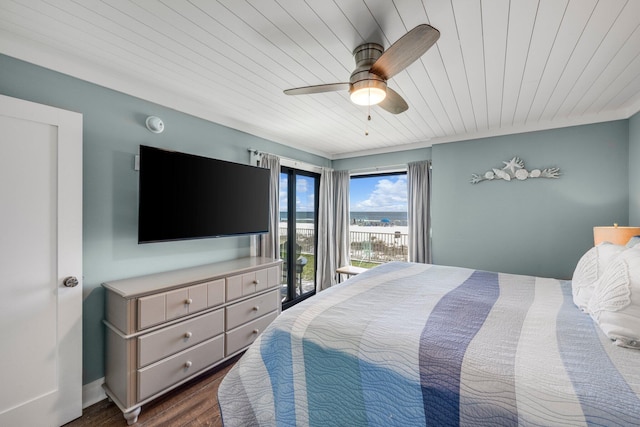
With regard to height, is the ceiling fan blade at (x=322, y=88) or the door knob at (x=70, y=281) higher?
the ceiling fan blade at (x=322, y=88)

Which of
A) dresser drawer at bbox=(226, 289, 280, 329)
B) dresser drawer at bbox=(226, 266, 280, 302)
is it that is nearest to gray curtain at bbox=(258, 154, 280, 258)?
dresser drawer at bbox=(226, 266, 280, 302)

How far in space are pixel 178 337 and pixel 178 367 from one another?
219 mm

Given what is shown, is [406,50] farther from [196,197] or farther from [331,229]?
[331,229]

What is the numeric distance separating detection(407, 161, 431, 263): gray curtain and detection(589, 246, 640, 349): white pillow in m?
2.42

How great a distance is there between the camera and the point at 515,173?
10.1ft

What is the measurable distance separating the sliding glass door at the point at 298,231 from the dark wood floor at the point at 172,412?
1.81 m

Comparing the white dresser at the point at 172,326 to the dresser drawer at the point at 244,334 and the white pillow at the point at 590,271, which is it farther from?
the white pillow at the point at 590,271

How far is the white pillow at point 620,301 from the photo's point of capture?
3.33 ft

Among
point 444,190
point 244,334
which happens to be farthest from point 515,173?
point 244,334

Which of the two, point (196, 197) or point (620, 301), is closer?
point (620, 301)

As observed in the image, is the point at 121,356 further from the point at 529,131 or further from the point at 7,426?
the point at 529,131

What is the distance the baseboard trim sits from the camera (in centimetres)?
188

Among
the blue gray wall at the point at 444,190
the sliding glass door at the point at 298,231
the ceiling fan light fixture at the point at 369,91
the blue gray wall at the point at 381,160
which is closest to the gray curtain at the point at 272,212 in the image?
the blue gray wall at the point at 444,190

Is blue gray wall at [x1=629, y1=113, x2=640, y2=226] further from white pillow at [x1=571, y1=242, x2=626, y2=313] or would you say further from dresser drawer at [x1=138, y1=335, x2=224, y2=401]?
dresser drawer at [x1=138, y1=335, x2=224, y2=401]
